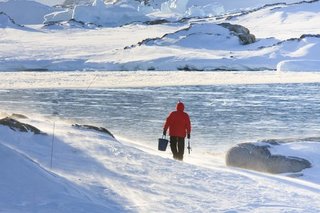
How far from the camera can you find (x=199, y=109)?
796 inches

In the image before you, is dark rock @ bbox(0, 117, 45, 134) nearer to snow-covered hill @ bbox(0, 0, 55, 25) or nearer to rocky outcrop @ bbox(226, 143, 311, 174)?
rocky outcrop @ bbox(226, 143, 311, 174)

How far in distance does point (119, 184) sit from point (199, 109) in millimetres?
13702

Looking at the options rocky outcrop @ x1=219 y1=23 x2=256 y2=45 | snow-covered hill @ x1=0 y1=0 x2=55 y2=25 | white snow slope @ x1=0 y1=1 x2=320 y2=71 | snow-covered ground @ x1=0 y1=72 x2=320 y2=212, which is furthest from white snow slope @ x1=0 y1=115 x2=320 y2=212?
snow-covered hill @ x1=0 y1=0 x2=55 y2=25

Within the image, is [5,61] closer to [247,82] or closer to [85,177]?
[247,82]

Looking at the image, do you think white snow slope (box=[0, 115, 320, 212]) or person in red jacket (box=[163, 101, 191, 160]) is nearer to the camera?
white snow slope (box=[0, 115, 320, 212])

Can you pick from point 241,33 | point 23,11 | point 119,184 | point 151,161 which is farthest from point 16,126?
point 23,11

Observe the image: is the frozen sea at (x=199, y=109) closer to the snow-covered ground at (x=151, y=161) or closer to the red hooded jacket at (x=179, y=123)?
the snow-covered ground at (x=151, y=161)

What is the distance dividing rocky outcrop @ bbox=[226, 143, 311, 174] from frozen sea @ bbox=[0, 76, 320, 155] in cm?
189

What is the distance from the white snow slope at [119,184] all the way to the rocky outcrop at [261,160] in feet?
1.21

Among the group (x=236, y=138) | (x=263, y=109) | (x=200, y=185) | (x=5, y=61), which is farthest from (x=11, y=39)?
(x=200, y=185)

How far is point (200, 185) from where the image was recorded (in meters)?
7.11

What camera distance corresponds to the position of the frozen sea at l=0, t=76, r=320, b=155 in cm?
1455

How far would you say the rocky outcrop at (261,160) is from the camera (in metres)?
9.64

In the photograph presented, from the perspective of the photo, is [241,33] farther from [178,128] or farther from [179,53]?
[178,128]
